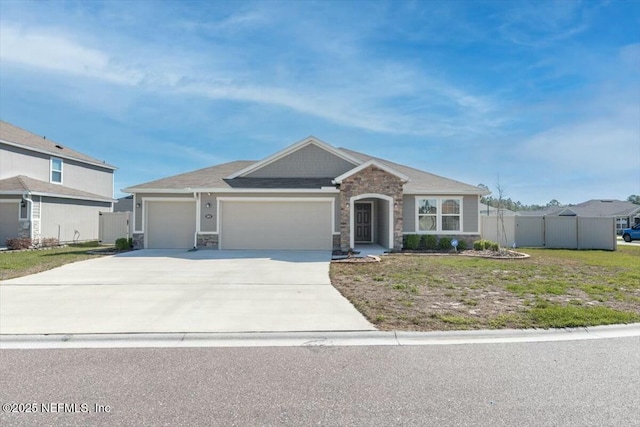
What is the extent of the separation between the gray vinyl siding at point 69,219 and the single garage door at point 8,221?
1306 millimetres

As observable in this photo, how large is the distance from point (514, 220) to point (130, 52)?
2042cm

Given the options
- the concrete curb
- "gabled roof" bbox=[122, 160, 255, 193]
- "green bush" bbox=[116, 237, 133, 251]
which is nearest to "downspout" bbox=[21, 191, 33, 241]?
"green bush" bbox=[116, 237, 133, 251]

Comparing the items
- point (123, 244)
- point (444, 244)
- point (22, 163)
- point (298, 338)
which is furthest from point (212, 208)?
point (22, 163)

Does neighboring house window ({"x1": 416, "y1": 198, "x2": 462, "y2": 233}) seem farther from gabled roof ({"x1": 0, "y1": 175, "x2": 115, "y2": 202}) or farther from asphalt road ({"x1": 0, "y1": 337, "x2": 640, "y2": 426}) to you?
gabled roof ({"x1": 0, "y1": 175, "x2": 115, "y2": 202})

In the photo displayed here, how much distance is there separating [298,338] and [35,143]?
2428 centimetres

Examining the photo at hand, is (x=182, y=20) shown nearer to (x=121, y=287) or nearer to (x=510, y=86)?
(x=121, y=287)

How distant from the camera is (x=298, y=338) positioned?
4773 millimetres

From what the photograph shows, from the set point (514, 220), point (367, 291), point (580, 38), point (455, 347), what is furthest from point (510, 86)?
point (455, 347)

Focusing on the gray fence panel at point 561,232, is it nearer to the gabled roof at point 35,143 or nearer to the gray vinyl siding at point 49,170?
the gray vinyl siding at point 49,170

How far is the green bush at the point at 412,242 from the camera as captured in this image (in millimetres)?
15767

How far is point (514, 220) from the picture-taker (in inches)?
771

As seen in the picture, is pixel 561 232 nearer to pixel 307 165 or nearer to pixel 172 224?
pixel 307 165

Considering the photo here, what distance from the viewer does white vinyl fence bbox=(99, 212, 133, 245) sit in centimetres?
1942

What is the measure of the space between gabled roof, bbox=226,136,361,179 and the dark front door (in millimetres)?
2763
